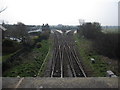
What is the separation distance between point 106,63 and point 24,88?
15004 millimetres

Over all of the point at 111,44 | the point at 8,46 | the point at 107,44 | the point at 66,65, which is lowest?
the point at 66,65

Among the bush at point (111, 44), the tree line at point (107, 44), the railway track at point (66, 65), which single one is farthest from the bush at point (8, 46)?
the bush at point (111, 44)

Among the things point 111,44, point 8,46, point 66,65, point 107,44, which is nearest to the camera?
point 111,44

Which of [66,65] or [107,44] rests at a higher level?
[107,44]

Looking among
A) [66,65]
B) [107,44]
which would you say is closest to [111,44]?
[107,44]

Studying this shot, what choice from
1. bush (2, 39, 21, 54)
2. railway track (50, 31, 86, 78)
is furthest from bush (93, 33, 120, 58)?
bush (2, 39, 21, 54)

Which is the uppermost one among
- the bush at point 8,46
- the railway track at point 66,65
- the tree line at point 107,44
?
the tree line at point 107,44

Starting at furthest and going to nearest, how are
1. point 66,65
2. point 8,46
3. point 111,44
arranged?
point 8,46
point 66,65
point 111,44

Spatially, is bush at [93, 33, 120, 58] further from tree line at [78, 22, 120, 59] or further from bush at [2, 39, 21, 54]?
bush at [2, 39, 21, 54]

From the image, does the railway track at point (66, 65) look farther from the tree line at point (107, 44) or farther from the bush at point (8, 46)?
the bush at point (8, 46)

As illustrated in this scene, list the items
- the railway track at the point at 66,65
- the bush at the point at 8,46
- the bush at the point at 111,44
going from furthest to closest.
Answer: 1. the bush at the point at 8,46
2. the railway track at the point at 66,65
3. the bush at the point at 111,44

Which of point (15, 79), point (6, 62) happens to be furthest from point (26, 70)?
point (15, 79)

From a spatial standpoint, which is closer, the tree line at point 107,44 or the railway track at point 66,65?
the tree line at point 107,44

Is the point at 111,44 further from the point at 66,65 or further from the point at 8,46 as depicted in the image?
the point at 8,46
